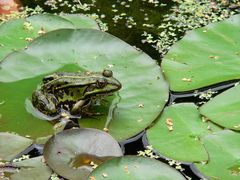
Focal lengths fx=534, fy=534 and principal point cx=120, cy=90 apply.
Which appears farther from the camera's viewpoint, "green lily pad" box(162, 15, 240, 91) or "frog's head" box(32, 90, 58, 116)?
"green lily pad" box(162, 15, 240, 91)

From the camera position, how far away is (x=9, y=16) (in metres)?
4.45

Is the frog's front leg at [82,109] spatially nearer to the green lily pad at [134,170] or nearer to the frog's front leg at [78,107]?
the frog's front leg at [78,107]

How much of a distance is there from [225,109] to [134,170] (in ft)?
2.65

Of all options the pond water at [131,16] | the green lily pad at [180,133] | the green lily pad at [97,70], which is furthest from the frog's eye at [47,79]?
the pond water at [131,16]

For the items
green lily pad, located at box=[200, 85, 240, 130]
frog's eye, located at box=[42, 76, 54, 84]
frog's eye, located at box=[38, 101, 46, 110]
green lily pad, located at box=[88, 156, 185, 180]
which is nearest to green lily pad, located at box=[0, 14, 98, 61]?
frog's eye, located at box=[42, 76, 54, 84]

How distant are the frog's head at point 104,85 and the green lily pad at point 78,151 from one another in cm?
35

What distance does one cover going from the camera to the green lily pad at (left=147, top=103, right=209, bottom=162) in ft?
10.3

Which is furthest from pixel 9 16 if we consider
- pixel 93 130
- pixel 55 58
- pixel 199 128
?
pixel 199 128

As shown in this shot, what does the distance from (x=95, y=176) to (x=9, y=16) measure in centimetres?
205

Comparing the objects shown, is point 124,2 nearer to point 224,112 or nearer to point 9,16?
point 9,16

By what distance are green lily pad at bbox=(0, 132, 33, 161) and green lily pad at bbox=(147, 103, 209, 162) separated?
2.49 feet

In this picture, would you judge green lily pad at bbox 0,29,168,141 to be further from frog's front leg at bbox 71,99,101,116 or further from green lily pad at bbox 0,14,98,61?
green lily pad at bbox 0,14,98,61

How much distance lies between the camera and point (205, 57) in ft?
12.7

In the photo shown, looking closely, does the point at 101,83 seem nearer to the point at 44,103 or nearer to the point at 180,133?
the point at 44,103
